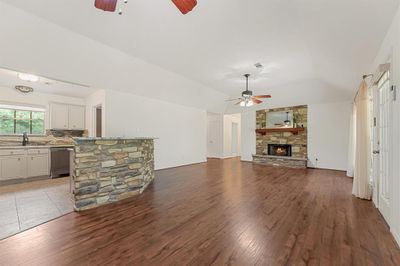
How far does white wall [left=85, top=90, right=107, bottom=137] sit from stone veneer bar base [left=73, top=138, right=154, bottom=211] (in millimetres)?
1957

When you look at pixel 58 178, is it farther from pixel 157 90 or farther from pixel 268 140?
pixel 268 140

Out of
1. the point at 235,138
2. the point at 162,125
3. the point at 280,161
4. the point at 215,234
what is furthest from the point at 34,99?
the point at 235,138

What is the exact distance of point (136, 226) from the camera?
8.04ft

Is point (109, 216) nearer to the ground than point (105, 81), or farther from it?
nearer to the ground

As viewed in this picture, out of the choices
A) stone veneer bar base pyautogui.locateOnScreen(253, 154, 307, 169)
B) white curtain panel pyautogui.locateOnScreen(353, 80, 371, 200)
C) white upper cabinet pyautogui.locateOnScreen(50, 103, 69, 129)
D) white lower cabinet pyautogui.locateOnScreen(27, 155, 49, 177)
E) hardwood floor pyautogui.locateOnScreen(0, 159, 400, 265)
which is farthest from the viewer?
stone veneer bar base pyautogui.locateOnScreen(253, 154, 307, 169)

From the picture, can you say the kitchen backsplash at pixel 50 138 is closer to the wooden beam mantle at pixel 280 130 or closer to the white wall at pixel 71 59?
the white wall at pixel 71 59

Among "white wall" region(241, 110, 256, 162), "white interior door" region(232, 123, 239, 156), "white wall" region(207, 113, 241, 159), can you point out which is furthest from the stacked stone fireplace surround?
"white interior door" region(232, 123, 239, 156)

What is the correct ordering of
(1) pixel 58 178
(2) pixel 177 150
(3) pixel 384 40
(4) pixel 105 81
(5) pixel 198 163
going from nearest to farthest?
(3) pixel 384 40 → (4) pixel 105 81 → (1) pixel 58 178 → (2) pixel 177 150 → (5) pixel 198 163

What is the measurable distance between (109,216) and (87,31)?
10.6ft

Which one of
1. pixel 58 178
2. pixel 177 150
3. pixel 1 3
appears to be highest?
pixel 1 3

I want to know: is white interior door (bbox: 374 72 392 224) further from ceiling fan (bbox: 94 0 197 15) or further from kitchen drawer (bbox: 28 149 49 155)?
kitchen drawer (bbox: 28 149 49 155)

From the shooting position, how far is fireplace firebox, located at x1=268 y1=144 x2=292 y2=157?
780 cm

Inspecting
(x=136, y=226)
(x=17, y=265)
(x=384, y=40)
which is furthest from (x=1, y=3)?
(x=384, y=40)

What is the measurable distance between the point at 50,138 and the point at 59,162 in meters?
1.20
